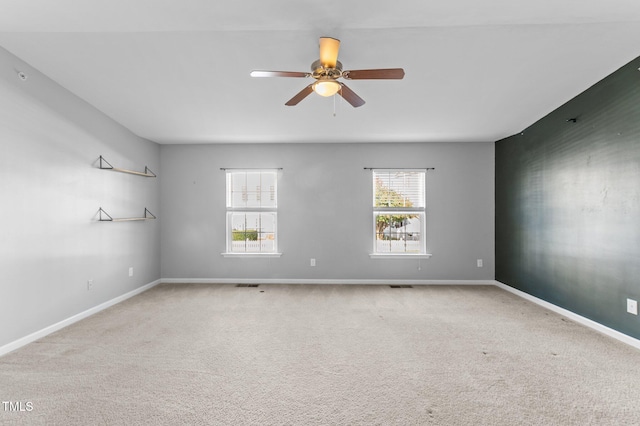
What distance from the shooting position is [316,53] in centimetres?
275

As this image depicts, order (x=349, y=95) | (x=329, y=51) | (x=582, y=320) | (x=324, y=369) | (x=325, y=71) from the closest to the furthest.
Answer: (x=329, y=51)
(x=325, y=71)
(x=324, y=369)
(x=349, y=95)
(x=582, y=320)

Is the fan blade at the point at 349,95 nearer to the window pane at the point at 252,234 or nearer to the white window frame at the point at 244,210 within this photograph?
the white window frame at the point at 244,210

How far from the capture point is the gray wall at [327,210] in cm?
540

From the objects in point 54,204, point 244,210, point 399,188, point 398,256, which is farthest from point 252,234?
point 54,204

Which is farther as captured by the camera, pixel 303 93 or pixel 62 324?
pixel 62 324

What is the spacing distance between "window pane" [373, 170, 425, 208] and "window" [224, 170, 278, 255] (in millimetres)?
1852

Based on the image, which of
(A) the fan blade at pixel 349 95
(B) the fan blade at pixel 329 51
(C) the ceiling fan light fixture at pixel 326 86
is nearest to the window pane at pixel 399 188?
(A) the fan blade at pixel 349 95

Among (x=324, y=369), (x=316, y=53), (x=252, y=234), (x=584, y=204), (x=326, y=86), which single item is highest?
(x=316, y=53)

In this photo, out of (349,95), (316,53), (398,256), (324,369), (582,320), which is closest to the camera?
(324,369)

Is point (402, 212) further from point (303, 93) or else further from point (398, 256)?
point (303, 93)

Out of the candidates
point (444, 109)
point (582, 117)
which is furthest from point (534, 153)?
point (444, 109)

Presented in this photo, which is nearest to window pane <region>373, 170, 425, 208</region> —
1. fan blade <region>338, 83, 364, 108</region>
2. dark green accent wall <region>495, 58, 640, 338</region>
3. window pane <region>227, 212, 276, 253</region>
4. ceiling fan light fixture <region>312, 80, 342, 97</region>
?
dark green accent wall <region>495, 58, 640, 338</region>

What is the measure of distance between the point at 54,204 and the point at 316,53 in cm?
303

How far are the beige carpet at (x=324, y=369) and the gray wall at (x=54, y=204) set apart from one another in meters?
0.41
